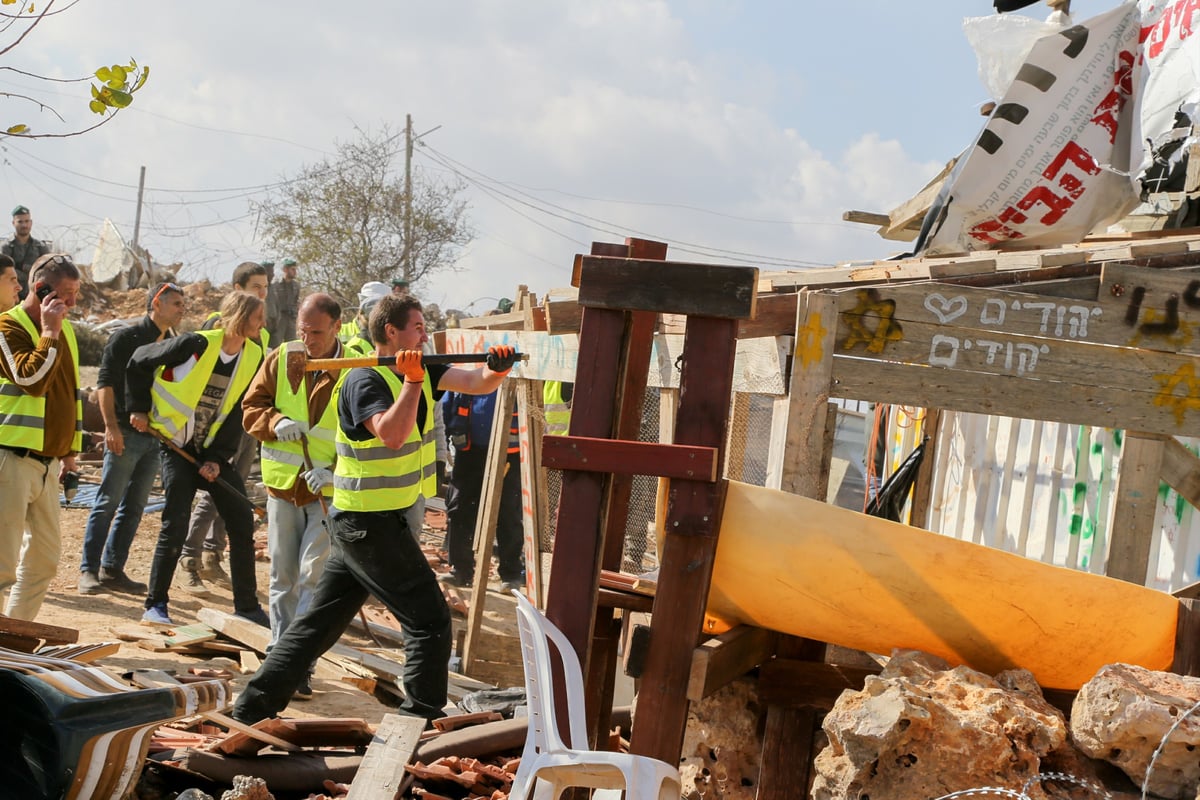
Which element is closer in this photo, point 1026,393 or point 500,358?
point 1026,393

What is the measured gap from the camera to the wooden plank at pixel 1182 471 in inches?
167

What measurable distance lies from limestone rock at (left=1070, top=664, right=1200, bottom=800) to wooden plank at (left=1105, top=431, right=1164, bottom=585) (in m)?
1.19

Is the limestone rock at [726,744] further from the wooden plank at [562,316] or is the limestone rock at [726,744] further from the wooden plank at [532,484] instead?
the wooden plank at [532,484]

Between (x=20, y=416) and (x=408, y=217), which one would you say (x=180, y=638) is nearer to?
(x=20, y=416)

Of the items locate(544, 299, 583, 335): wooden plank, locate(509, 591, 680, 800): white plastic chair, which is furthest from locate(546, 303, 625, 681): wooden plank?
locate(544, 299, 583, 335): wooden plank

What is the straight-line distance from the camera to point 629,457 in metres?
3.24

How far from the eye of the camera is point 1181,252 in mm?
5094

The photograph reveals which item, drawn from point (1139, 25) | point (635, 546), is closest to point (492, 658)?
point (635, 546)

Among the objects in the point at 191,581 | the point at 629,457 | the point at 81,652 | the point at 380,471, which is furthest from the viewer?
the point at 191,581

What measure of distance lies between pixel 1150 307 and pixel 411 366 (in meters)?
2.90

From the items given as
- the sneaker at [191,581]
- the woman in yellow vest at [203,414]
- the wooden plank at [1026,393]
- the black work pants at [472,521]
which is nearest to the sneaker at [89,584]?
the sneaker at [191,581]

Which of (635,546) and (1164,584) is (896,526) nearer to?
(1164,584)

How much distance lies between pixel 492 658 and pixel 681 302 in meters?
5.24

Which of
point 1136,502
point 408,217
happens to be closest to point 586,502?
point 1136,502
